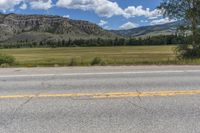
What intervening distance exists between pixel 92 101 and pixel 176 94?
6.77 feet

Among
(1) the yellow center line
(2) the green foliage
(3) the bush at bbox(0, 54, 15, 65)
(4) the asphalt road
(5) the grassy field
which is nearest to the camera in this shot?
(4) the asphalt road

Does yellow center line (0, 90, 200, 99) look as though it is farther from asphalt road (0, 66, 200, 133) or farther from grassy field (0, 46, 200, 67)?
grassy field (0, 46, 200, 67)

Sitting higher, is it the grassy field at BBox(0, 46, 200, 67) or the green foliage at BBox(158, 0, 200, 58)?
the green foliage at BBox(158, 0, 200, 58)

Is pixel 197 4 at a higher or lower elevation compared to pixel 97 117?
higher

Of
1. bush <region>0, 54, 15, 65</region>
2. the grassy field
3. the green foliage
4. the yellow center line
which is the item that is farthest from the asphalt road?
the green foliage

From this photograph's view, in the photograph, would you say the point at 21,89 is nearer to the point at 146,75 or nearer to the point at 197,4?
the point at 146,75

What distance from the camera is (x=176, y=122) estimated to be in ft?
18.1

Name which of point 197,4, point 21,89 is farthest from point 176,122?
point 197,4

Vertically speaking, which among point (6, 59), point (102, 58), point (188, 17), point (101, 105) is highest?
point (188, 17)

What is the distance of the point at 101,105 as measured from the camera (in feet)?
22.1

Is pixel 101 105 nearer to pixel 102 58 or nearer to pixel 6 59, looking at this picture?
pixel 6 59

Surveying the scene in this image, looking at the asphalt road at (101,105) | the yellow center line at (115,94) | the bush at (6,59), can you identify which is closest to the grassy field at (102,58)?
the bush at (6,59)

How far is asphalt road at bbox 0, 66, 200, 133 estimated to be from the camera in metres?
5.34

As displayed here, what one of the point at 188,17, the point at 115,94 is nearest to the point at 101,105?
the point at 115,94
